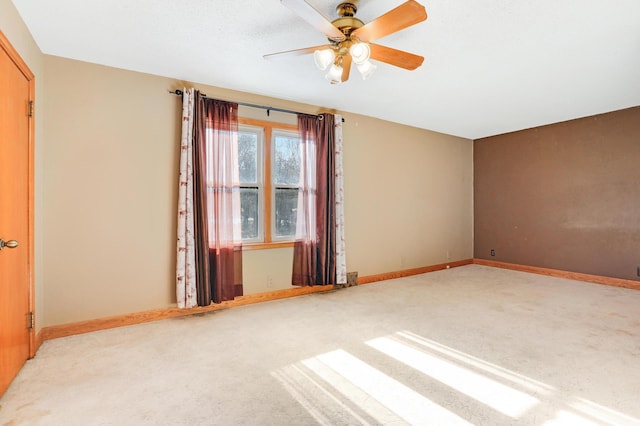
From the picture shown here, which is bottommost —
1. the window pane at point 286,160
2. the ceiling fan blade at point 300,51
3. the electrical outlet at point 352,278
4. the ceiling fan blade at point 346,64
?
the electrical outlet at point 352,278

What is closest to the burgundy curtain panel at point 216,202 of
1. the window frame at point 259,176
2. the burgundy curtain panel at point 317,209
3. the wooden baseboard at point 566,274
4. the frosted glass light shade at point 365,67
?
the window frame at point 259,176

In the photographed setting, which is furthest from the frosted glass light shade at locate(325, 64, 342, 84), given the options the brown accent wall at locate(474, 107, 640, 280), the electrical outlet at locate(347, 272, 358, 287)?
the brown accent wall at locate(474, 107, 640, 280)

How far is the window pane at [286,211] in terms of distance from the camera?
400cm

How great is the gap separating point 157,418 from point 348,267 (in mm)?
3135

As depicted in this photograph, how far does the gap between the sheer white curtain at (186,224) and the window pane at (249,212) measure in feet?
2.22

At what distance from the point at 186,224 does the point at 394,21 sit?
2607mm

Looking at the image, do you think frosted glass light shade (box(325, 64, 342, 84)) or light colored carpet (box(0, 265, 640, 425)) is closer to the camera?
light colored carpet (box(0, 265, 640, 425))

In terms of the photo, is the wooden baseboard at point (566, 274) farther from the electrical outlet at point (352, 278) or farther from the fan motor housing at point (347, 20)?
the fan motor housing at point (347, 20)

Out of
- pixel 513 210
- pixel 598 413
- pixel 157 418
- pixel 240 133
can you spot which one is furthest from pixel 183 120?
pixel 513 210

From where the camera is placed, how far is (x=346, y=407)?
1.80 m

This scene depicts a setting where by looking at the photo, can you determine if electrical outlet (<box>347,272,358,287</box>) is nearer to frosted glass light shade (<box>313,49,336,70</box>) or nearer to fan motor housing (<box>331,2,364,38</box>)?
frosted glass light shade (<box>313,49,336,70</box>)

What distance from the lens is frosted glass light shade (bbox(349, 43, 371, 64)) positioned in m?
2.07

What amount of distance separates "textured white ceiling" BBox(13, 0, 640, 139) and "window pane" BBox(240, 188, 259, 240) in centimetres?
121

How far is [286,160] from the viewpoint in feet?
13.2
